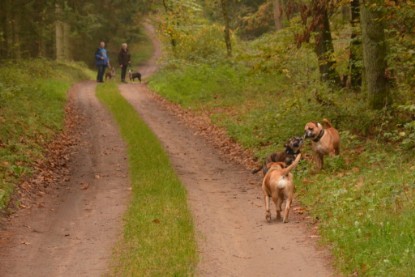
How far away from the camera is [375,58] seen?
1481 centimetres

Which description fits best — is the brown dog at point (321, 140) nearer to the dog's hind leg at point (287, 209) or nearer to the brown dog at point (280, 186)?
the brown dog at point (280, 186)

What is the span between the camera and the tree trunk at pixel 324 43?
15.3 meters

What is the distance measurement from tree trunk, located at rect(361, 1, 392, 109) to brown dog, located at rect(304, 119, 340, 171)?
3.19 meters

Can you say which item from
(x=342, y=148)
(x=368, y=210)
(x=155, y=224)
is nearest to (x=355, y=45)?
(x=342, y=148)

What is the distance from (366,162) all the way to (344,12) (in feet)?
41.1

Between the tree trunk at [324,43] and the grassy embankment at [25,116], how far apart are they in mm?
7455

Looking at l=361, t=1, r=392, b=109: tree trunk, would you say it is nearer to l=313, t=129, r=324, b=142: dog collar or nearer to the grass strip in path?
l=313, t=129, r=324, b=142: dog collar

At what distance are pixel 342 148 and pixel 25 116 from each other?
31.4 feet

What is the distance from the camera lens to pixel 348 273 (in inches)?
274

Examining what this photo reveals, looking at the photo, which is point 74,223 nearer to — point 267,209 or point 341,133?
point 267,209

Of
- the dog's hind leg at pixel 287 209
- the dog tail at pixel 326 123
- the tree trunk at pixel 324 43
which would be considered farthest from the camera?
the tree trunk at pixel 324 43

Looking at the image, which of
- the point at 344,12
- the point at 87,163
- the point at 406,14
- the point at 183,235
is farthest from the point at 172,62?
the point at 183,235

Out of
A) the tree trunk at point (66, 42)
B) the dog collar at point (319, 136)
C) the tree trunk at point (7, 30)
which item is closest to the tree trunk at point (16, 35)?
the tree trunk at point (7, 30)

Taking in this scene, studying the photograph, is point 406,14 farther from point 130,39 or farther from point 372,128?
point 130,39
